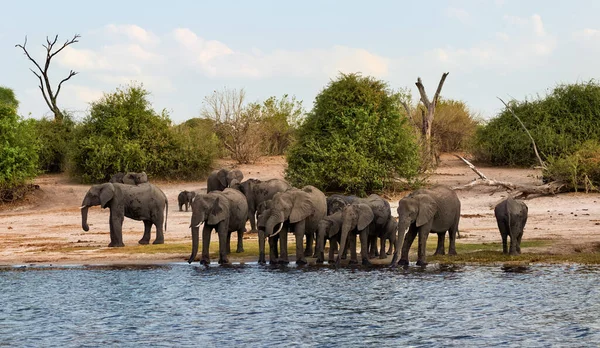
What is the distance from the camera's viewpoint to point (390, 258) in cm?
2072

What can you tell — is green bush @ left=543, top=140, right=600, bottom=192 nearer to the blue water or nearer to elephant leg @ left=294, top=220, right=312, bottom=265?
the blue water

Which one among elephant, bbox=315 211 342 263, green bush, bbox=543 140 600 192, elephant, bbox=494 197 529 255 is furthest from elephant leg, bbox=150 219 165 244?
green bush, bbox=543 140 600 192

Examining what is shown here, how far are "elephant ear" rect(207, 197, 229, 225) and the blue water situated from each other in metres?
1.12

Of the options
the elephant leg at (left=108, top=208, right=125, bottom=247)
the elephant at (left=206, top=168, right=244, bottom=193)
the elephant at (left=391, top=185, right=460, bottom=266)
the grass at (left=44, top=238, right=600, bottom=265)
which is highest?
the elephant at (left=206, top=168, right=244, bottom=193)

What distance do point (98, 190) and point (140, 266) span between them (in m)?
4.13

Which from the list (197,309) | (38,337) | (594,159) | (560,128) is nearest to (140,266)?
(197,309)

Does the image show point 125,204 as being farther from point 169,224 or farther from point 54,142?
point 54,142

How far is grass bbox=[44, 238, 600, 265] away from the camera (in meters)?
19.8

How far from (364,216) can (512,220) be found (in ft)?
10.5

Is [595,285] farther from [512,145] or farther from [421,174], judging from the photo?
[512,145]

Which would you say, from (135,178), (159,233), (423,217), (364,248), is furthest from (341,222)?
(135,178)

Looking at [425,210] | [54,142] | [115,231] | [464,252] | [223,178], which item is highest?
[54,142]

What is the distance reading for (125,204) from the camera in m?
24.5

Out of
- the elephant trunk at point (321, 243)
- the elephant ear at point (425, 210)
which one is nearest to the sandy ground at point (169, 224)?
the elephant trunk at point (321, 243)
